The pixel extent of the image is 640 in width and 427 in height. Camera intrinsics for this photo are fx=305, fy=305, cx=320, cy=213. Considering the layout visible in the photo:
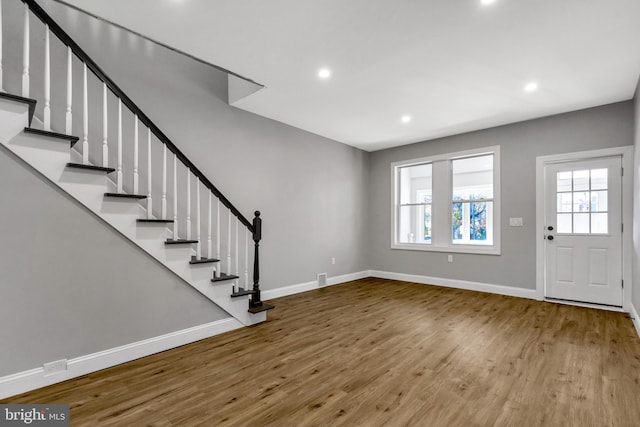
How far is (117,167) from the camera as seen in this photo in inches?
116

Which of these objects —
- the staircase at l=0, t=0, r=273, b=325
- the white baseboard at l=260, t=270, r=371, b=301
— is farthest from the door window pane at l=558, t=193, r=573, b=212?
the staircase at l=0, t=0, r=273, b=325

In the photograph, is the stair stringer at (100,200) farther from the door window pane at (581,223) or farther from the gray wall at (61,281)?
the door window pane at (581,223)

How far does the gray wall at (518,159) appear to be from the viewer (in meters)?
4.05

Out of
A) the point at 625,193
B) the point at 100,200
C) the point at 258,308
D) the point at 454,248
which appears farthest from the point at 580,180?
the point at 100,200

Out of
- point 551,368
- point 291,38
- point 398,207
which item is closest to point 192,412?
point 551,368

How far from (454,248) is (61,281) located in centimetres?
524

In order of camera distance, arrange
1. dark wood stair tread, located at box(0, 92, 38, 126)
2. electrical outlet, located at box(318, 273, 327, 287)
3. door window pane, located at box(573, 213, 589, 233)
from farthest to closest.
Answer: electrical outlet, located at box(318, 273, 327, 287) → door window pane, located at box(573, 213, 589, 233) → dark wood stair tread, located at box(0, 92, 38, 126)

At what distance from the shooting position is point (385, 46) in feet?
8.91

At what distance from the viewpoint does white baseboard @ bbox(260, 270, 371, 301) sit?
4.46 m

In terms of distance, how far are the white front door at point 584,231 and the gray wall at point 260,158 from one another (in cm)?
316

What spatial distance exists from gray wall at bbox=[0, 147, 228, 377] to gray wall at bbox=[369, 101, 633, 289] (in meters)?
4.58

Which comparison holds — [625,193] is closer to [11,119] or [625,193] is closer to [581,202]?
[581,202]

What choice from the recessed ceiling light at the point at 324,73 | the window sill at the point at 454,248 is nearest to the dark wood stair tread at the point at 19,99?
the recessed ceiling light at the point at 324,73

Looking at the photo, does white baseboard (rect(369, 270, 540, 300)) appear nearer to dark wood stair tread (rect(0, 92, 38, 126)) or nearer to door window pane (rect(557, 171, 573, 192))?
door window pane (rect(557, 171, 573, 192))
